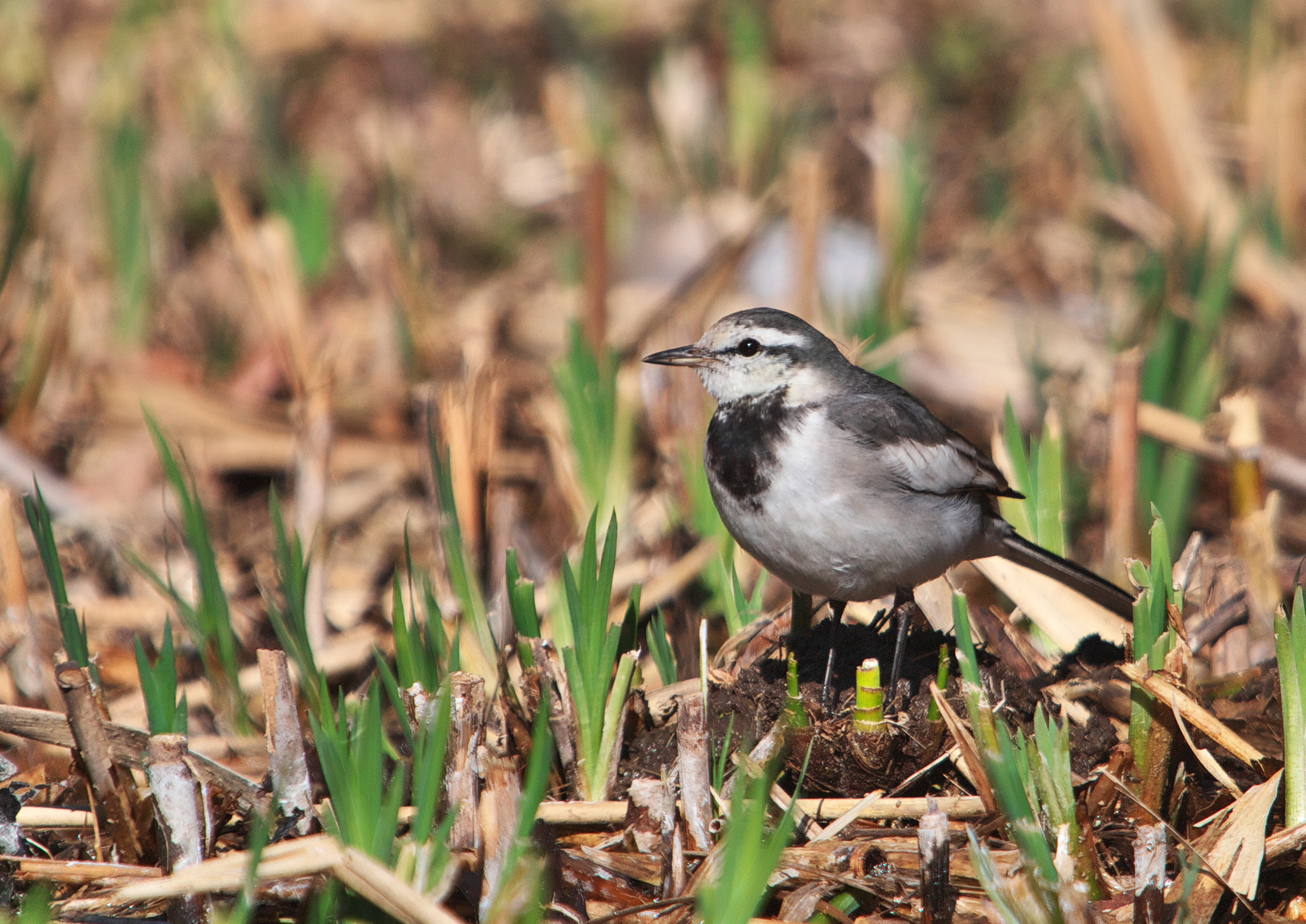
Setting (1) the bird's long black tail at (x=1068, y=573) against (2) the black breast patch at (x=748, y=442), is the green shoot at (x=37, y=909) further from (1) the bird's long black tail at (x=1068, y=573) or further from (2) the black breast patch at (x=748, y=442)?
(1) the bird's long black tail at (x=1068, y=573)

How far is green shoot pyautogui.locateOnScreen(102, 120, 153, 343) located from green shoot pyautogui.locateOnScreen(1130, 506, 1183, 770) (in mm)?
4956

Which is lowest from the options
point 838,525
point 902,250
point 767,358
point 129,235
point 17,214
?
point 838,525

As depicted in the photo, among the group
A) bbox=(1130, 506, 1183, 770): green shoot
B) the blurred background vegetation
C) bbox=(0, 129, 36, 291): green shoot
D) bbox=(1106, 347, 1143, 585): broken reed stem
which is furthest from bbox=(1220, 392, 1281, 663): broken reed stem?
bbox=(0, 129, 36, 291): green shoot

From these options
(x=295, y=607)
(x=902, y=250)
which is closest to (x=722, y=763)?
(x=295, y=607)

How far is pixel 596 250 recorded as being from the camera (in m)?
6.14

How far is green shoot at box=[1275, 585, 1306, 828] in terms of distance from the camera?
3.13 meters

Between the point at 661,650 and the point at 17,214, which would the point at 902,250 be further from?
the point at 17,214

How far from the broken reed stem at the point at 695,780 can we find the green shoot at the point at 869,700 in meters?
0.45

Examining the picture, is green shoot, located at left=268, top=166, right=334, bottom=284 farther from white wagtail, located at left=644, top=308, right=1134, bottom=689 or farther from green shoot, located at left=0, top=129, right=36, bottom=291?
white wagtail, located at left=644, top=308, right=1134, bottom=689

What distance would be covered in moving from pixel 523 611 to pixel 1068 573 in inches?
67.6

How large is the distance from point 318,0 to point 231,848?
23.0ft

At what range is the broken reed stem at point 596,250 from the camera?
241 inches

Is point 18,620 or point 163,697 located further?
point 18,620

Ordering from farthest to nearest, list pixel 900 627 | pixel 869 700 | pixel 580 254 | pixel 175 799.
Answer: pixel 580 254, pixel 900 627, pixel 869 700, pixel 175 799
